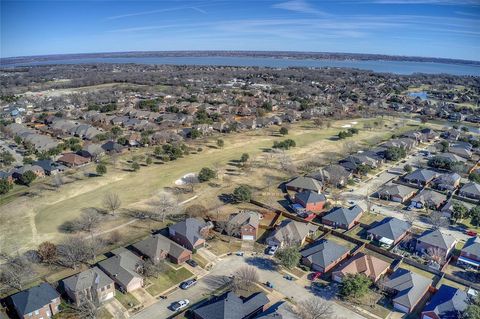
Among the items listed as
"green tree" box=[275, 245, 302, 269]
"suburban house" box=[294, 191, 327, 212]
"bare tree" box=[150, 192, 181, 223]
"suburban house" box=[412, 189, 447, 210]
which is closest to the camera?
"green tree" box=[275, 245, 302, 269]

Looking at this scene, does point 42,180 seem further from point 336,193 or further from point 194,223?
point 336,193

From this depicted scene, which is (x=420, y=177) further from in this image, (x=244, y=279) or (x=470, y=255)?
(x=244, y=279)

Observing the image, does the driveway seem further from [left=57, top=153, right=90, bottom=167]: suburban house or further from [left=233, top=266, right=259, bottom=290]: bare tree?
[left=57, top=153, right=90, bottom=167]: suburban house

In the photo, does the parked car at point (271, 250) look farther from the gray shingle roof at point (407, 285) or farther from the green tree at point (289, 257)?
the gray shingle roof at point (407, 285)

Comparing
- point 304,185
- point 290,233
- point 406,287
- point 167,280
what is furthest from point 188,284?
point 304,185

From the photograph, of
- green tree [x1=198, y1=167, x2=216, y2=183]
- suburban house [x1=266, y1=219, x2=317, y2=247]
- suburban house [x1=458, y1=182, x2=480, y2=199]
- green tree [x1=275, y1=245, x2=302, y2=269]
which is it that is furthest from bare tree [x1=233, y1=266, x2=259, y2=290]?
suburban house [x1=458, y1=182, x2=480, y2=199]

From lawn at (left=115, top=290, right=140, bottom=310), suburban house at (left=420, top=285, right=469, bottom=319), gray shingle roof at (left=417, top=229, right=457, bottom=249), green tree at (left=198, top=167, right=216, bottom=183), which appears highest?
green tree at (left=198, top=167, right=216, bottom=183)

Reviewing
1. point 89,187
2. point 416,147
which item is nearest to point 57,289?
point 89,187
